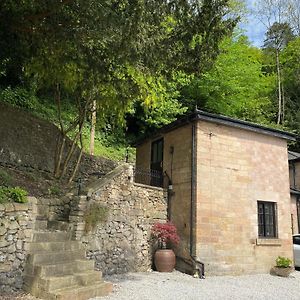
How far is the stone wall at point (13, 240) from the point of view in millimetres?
6789

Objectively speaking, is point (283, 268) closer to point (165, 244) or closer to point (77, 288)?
point (165, 244)

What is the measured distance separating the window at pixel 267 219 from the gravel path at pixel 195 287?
1874mm

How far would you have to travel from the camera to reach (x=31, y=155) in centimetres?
1305

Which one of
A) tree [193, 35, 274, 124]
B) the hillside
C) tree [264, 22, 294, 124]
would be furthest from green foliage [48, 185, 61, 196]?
tree [264, 22, 294, 124]

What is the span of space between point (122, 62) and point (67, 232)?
15.3 feet

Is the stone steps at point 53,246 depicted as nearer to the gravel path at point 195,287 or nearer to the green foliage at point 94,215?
the green foliage at point 94,215

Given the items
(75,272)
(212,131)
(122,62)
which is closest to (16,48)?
(122,62)

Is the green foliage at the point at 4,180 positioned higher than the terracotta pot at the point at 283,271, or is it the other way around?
the green foliage at the point at 4,180

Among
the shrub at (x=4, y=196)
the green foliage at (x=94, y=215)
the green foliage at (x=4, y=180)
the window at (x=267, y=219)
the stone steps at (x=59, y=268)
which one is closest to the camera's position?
the stone steps at (x=59, y=268)

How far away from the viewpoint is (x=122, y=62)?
7805 millimetres

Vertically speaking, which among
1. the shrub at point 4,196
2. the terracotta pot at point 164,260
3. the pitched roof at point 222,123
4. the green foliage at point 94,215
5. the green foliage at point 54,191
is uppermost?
the pitched roof at point 222,123

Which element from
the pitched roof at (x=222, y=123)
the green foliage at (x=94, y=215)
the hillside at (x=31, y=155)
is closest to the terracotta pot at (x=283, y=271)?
the pitched roof at (x=222, y=123)

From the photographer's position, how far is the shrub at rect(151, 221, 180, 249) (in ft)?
37.1

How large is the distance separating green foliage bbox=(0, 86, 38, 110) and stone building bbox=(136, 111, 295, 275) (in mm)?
8559
